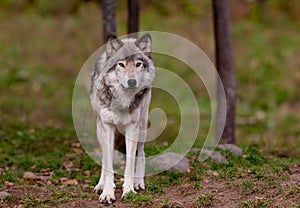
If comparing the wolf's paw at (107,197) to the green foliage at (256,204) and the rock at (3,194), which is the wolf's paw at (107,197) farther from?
the green foliage at (256,204)

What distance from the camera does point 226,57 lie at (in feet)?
34.1

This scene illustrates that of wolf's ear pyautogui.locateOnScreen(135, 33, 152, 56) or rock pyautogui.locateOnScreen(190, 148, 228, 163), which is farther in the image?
rock pyautogui.locateOnScreen(190, 148, 228, 163)

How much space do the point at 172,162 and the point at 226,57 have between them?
3289 mm

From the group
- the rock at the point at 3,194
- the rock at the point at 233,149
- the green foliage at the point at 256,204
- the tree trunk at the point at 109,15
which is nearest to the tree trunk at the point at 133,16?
the tree trunk at the point at 109,15

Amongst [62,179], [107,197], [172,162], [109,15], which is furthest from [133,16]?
[107,197]

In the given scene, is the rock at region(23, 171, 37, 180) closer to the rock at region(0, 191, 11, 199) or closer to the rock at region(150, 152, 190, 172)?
the rock at region(0, 191, 11, 199)

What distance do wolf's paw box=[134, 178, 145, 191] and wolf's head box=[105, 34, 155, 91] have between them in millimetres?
1148

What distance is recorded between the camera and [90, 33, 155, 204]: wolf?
6.38 meters

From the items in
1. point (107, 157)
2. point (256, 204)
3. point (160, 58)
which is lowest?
point (256, 204)

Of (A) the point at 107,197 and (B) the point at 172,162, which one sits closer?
(A) the point at 107,197

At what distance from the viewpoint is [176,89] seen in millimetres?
17078

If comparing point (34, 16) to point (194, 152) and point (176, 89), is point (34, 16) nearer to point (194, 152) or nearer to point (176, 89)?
point (176, 89)

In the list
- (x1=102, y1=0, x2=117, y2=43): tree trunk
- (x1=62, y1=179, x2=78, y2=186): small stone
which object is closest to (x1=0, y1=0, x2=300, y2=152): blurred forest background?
(x1=102, y1=0, x2=117, y2=43): tree trunk

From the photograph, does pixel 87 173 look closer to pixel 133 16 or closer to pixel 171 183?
pixel 171 183
